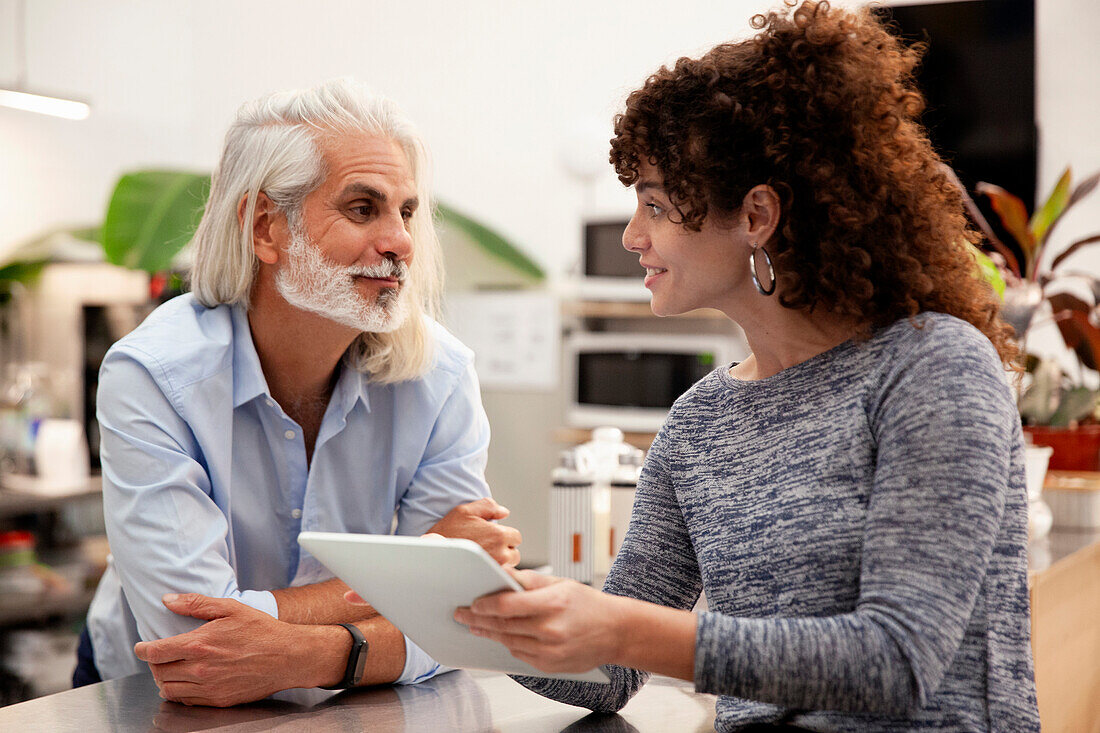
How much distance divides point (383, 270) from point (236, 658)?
23.6 inches

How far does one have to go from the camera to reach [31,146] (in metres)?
4.39

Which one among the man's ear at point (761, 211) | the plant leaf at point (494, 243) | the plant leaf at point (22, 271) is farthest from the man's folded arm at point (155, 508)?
the plant leaf at point (22, 271)

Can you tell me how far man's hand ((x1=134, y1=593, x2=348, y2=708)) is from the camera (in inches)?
43.0

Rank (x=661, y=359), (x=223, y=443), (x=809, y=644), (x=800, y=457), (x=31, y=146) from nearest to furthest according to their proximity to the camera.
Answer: (x=809, y=644) < (x=800, y=457) < (x=223, y=443) < (x=661, y=359) < (x=31, y=146)

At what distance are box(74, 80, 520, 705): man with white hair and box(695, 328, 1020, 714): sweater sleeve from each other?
631 millimetres

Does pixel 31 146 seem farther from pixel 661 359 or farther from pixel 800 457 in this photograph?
pixel 800 457

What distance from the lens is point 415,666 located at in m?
1.22

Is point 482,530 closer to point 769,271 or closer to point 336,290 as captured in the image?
point 336,290

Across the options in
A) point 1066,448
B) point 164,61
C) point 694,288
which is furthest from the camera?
point 164,61

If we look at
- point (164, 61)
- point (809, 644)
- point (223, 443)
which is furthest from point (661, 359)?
point (164, 61)

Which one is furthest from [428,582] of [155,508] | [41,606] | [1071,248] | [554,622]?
[41,606]

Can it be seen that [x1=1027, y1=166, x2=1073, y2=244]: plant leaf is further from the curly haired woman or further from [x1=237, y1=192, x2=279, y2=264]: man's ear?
[x1=237, y1=192, x2=279, y2=264]: man's ear

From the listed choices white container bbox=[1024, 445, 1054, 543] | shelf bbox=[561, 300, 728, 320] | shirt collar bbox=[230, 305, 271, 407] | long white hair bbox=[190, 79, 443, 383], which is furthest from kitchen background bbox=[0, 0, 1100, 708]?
shirt collar bbox=[230, 305, 271, 407]

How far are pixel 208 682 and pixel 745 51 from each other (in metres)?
0.85
